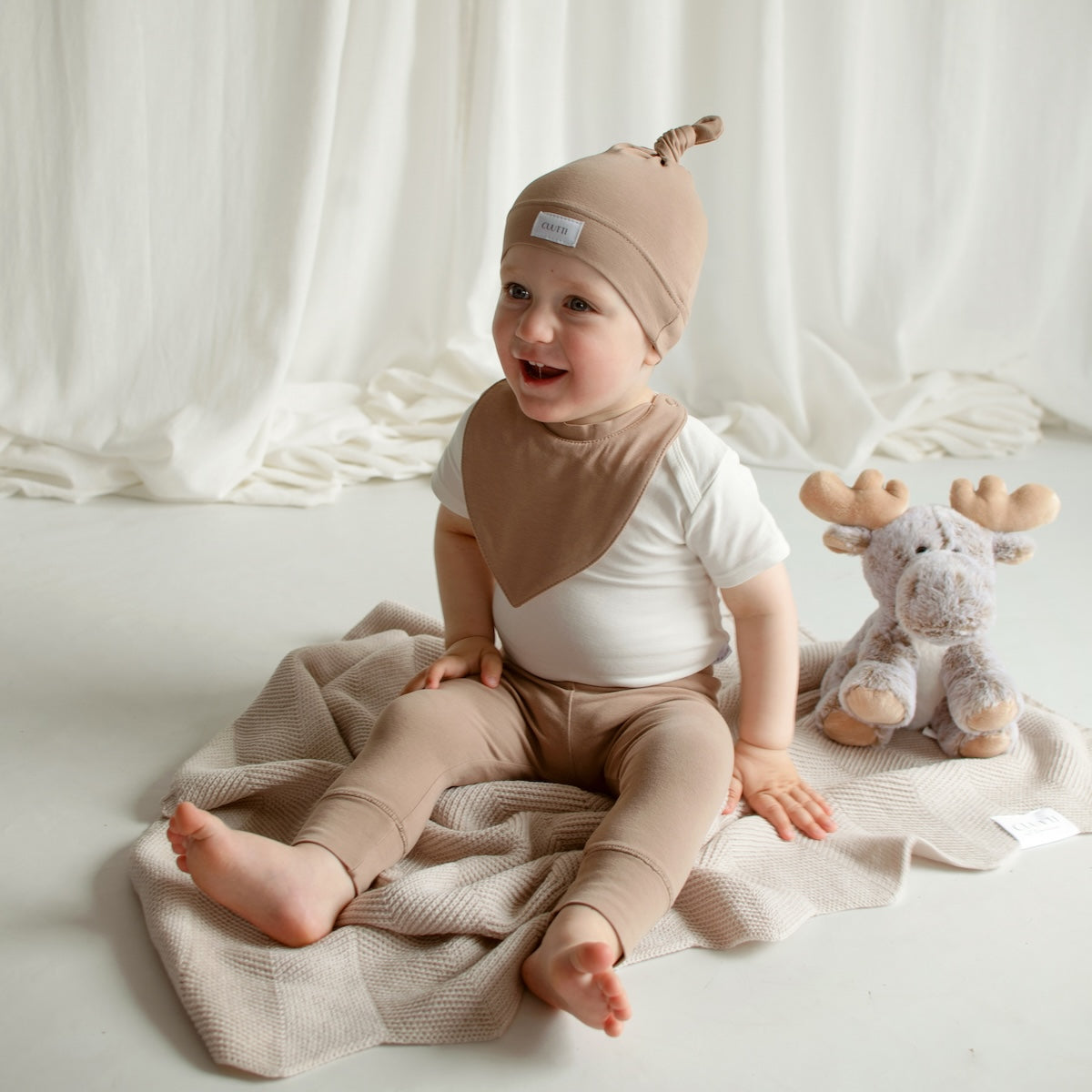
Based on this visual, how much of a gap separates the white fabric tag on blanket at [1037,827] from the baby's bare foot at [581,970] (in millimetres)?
442

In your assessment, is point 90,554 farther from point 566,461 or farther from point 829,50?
point 829,50

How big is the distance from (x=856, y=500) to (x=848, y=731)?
24 centimetres

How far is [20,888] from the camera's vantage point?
110 cm

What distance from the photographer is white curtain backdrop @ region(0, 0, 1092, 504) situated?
1973 mm

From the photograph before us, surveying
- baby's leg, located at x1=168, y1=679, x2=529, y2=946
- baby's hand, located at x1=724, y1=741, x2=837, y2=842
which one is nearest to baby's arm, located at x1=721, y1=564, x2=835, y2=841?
baby's hand, located at x1=724, y1=741, x2=837, y2=842

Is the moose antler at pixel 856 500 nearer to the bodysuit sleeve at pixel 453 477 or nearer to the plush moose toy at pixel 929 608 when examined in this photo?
the plush moose toy at pixel 929 608

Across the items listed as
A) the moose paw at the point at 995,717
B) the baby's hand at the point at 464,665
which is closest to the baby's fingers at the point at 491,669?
the baby's hand at the point at 464,665

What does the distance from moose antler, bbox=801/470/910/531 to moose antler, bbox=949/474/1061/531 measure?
2.7 inches

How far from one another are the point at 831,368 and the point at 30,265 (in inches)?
53.4

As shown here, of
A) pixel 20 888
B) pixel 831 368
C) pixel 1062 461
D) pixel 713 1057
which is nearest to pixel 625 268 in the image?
pixel 713 1057

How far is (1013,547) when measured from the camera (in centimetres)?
133

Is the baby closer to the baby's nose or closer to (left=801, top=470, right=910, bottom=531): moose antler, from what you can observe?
the baby's nose

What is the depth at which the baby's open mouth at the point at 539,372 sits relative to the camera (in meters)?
1.13

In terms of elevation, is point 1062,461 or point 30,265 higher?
point 30,265
